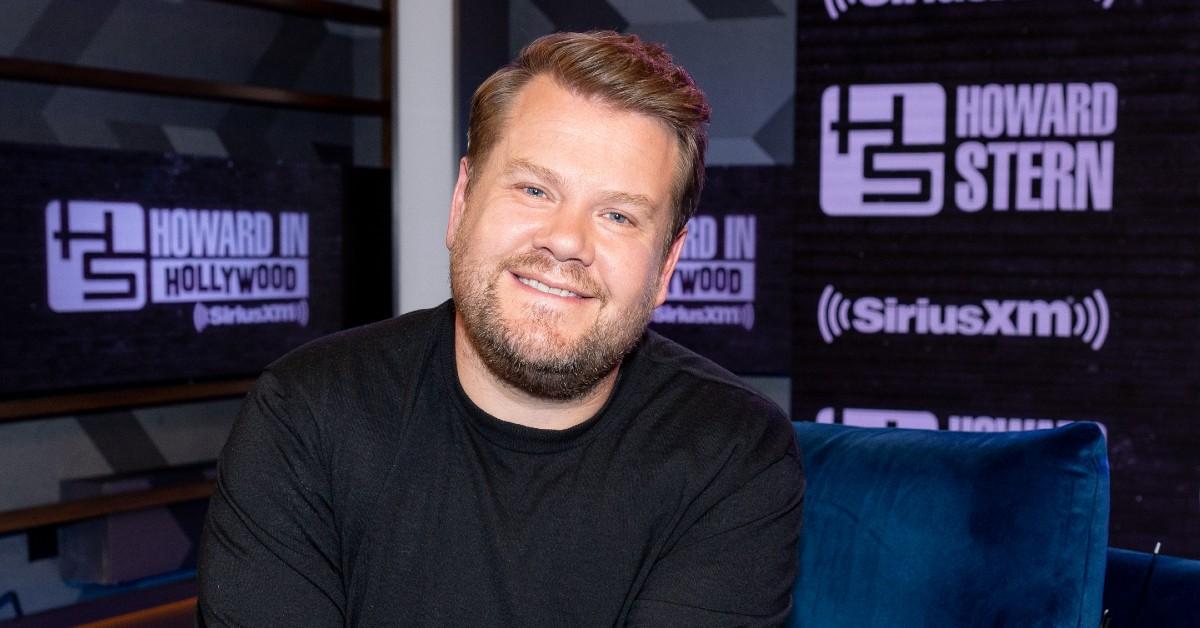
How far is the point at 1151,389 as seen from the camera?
9.07 ft

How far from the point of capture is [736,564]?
132cm

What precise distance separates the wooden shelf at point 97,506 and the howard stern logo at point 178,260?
0.54 metres

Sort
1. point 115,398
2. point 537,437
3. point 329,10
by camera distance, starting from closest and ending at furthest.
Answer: point 537,437 < point 115,398 < point 329,10

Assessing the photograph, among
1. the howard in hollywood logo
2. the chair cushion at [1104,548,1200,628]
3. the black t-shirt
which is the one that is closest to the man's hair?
the black t-shirt

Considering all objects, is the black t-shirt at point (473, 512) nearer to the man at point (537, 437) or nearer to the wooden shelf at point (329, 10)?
the man at point (537, 437)

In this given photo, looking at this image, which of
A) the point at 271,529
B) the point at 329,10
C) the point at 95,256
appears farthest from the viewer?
the point at 329,10

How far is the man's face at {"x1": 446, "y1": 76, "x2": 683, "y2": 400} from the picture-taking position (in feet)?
4.51

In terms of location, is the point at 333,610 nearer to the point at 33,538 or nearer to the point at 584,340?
the point at 584,340

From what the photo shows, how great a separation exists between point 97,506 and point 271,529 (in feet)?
8.10

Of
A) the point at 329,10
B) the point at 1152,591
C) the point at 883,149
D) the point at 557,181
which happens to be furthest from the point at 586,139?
the point at 329,10

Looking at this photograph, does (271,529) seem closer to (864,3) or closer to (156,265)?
(864,3)

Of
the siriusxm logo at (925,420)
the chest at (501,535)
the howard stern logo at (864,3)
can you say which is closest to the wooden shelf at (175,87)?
the howard stern logo at (864,3)

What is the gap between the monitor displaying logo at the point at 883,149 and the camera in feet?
9.49

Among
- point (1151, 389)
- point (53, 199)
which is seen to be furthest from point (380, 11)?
point (1151, 389)
